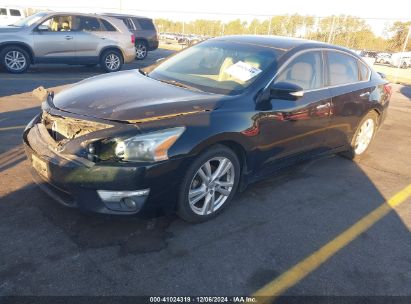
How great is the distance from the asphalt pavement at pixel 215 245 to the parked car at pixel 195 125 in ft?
0.94

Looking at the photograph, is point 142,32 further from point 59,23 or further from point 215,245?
point 215,245

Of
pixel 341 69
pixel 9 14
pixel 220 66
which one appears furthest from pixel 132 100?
pixel 9 14

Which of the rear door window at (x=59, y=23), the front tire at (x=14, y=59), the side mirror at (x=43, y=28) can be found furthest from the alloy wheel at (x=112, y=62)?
the front tire at (x=14, y=59)

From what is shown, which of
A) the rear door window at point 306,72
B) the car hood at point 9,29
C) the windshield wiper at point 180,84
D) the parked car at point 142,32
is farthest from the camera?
the parked car at point 142,32

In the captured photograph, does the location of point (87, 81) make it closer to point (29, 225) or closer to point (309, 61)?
point (29, 225)

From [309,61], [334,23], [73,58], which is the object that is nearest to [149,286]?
[309,61]

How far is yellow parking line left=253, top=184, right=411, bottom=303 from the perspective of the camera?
2.70m

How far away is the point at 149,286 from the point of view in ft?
8.56

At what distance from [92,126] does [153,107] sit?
521 millimetres

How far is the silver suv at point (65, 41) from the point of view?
1041 cm

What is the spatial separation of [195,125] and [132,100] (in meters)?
0.64

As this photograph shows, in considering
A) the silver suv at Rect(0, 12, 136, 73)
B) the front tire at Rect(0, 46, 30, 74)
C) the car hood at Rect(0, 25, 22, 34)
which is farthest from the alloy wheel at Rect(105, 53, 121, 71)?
the car hood at Rect(0, 25, 22, 34)

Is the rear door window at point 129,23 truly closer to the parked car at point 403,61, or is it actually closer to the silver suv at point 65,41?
the silver suv at point 65,41

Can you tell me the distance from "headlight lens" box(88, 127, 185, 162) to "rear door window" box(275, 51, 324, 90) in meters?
1.58
